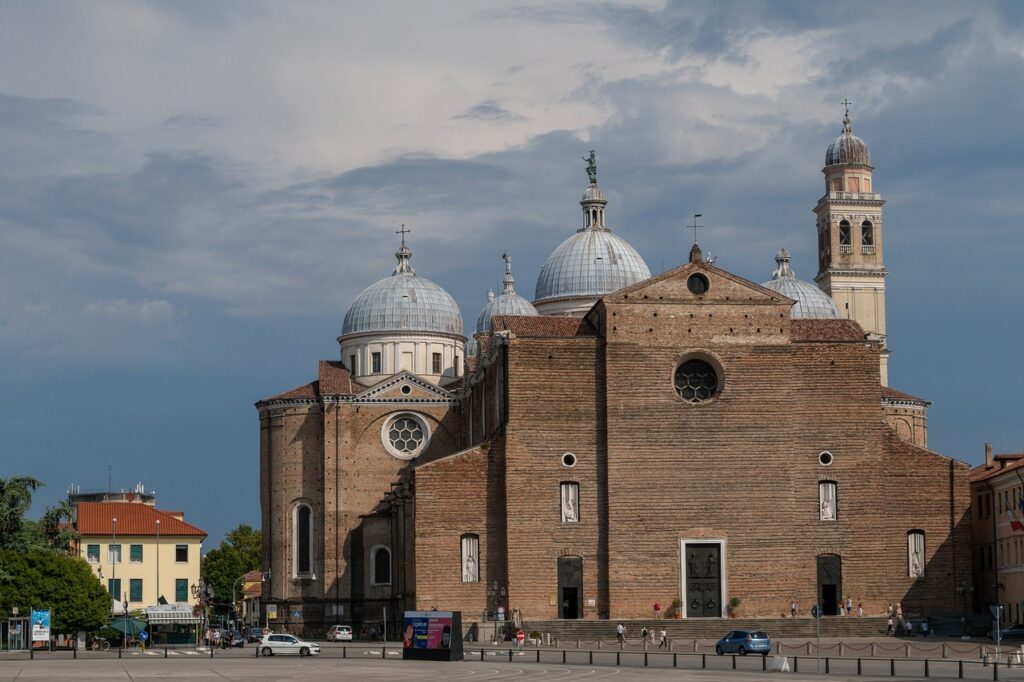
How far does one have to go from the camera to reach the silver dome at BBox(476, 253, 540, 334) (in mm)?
99500

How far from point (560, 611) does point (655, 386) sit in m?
10.0

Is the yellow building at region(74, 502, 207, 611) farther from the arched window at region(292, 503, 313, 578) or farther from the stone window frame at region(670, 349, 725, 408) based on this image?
the stone window frame at region(670, 349, 725, 408)

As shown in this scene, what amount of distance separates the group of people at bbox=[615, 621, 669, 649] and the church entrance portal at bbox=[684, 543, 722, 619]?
9.80ft

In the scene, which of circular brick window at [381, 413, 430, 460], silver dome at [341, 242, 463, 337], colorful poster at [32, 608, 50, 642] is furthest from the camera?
silver dome at [341, 242, 463, 337]

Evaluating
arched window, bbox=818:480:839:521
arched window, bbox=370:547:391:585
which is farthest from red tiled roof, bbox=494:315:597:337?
arched window, bbox=370:547:391:585

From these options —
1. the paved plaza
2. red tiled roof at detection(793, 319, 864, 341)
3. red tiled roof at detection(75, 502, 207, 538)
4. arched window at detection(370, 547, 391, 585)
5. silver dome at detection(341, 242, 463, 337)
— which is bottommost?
the paved plaza

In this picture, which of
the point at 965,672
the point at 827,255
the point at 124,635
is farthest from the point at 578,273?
the point at 965,672

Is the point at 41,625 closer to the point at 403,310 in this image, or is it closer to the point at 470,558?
the point at 470,558

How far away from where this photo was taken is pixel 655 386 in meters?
74.1

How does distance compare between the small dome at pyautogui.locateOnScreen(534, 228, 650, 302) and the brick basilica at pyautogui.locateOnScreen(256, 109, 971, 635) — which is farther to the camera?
the small dome at pyautogui.locateOnScreen(534, 228, 650, 302)

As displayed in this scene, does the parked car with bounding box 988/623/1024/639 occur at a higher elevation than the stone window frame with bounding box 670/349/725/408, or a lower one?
lower

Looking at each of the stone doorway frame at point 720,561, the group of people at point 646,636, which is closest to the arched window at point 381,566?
the stone doorway frame at point 720,561

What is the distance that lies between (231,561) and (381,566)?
5852cm

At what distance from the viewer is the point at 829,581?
73.9 meters
